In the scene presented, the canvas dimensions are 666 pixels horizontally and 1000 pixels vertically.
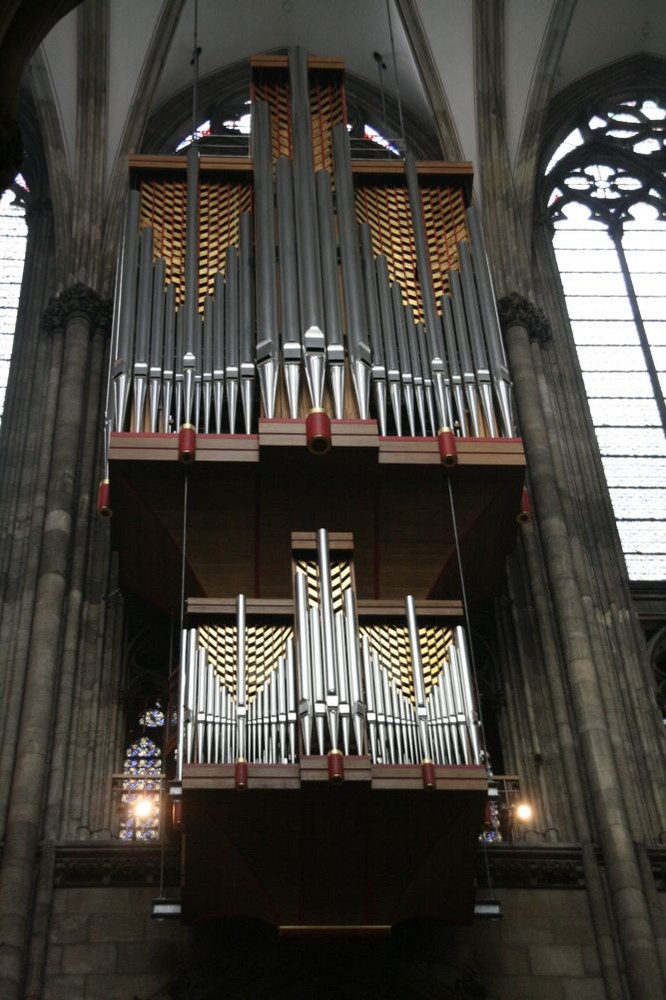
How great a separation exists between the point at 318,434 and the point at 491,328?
8.84 ft

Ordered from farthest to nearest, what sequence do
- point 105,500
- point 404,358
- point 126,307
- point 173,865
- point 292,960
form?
point 126,307 → point 404,358 → point 105,500 → point 173,865 → point 292,960

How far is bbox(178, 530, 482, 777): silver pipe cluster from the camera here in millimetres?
10984

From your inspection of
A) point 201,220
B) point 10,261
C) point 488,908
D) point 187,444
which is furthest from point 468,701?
point 10,261

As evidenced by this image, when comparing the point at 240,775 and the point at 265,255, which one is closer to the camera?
the point at 240,775

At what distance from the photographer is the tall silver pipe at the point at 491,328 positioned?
13.6m

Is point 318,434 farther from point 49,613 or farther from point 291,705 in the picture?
point 49,613

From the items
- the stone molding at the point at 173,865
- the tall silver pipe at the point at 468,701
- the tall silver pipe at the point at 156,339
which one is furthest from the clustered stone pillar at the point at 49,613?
the tall silver pipe at the point at 468,701

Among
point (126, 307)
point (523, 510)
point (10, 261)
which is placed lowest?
point (523, 510)

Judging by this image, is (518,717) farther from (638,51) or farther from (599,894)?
(638,51)

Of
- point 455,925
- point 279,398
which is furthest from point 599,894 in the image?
point 279,398

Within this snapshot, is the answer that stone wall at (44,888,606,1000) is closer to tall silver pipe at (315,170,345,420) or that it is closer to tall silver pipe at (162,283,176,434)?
tall silver pipe at (162,283,176,434)

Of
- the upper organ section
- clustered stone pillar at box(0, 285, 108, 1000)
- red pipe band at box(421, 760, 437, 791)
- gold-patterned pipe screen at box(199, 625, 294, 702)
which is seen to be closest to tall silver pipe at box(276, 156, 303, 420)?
the upper organ section

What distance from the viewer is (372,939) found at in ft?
39.5

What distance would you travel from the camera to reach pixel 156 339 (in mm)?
13844
